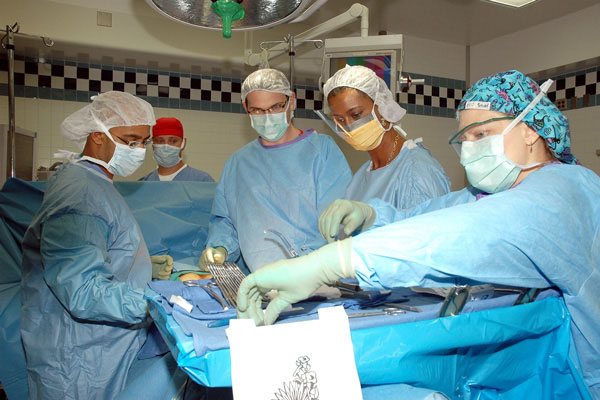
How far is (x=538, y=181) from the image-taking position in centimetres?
113

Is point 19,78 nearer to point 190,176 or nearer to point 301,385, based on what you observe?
point 190,176

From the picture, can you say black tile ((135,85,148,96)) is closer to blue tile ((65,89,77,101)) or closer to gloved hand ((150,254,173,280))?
blue tile ((65,89,77,101))

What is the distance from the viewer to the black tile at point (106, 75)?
440cm

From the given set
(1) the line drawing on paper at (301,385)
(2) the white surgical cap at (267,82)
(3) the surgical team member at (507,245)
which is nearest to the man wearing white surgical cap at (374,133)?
(2) the white surgical cap at (267,82)

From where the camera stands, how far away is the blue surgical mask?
3.74 metres

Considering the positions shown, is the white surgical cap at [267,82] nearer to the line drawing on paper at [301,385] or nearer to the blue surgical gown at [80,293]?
the blue surgical gown at [80,293]

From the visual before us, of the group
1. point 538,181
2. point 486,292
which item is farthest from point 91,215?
point 538,181

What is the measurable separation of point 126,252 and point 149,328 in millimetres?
331

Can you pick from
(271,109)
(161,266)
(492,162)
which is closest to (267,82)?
(271,109)

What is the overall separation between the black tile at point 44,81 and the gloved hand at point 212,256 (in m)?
2.83

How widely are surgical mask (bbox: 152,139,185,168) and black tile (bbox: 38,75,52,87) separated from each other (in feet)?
4.26

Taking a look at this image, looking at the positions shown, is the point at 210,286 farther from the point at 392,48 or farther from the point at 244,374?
the point at 392,48

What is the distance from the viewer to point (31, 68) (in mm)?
4180

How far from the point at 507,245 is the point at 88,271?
1.44 m
